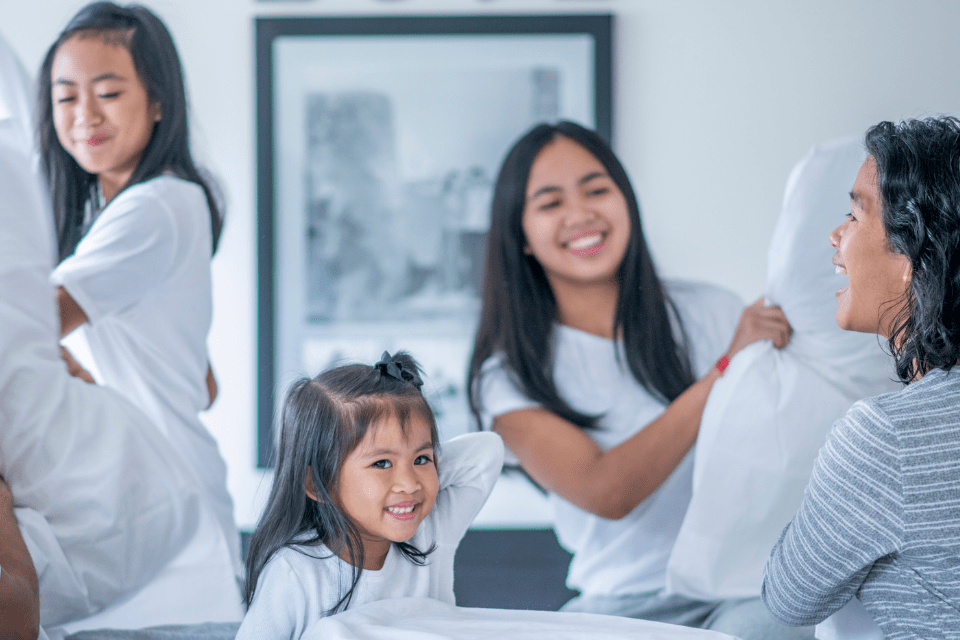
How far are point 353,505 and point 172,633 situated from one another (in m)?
0.34

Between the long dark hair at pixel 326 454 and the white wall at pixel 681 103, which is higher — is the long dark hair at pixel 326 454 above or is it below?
below

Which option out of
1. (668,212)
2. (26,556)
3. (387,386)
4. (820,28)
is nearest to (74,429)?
(26,556)

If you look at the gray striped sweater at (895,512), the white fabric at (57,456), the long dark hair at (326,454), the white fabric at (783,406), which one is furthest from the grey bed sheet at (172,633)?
the gray striped sweater at (895,512)

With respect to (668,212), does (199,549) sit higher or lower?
lower

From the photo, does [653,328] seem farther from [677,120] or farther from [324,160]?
[324,160]

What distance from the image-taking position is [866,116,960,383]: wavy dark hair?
30.4 inches

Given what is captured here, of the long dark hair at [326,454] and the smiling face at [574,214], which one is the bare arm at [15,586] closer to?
the long dark hair at [326,454]

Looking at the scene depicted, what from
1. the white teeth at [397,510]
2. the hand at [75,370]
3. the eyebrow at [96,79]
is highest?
the eyebrow at [96,79]

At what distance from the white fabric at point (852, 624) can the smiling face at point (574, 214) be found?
0.69 metres

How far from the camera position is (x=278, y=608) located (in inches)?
35.4

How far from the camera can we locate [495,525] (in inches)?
80.5

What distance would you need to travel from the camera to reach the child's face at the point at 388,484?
3.11 feet

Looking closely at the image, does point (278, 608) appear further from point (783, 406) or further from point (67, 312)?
point (783, 406)

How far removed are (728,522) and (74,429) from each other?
909mm
